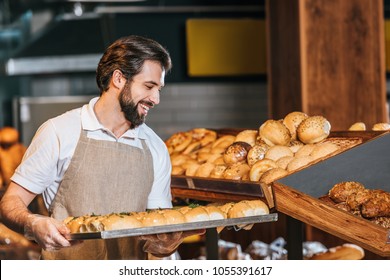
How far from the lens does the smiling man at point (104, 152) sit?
2.42 meters

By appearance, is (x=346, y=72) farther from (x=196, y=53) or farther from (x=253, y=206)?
(x=196, y=53)

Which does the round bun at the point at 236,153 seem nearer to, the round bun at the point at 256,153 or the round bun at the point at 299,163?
the round bun at the point at 256,153

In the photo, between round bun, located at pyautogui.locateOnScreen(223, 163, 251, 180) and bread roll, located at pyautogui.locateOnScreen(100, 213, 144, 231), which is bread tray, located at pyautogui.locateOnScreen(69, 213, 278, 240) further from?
round bun, located at pyautogui.locateOnScreen(223, 163, 251, 180)

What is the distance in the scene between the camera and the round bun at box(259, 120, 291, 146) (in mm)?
2736

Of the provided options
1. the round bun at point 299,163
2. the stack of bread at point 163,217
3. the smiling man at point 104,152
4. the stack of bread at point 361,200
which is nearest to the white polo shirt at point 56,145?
the smiling man at point 104,152

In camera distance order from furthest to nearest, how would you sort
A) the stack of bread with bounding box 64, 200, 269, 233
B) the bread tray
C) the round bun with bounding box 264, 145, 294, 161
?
the round bun with bounding box 264, 145, 294, 161, the stack of bread with bounding box 64, 200, 269, 233, the bread tray

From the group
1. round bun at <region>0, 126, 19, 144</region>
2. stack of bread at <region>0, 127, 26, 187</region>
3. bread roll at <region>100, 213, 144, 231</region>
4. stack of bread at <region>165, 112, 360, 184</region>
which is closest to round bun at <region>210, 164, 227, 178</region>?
stack of bread at <region>165, 112, 360, 184</region>

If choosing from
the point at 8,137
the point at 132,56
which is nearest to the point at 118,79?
the point at 132,56

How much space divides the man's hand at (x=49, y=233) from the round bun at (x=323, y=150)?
2.80 feet

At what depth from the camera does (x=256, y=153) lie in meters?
2.74

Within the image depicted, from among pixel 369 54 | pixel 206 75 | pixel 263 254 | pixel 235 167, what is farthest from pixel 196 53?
pixel 235 167

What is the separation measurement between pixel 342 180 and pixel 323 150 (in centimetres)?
12

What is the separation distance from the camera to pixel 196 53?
677 cm
